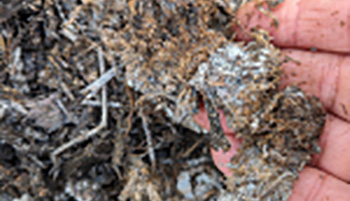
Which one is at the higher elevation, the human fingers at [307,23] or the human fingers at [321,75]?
the human fingers at [307,23]

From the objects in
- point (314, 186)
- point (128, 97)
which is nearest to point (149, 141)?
point (128, 97)

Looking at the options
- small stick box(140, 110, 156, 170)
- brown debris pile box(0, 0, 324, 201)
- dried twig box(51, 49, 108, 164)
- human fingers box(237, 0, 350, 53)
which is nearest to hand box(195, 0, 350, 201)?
human fingers box(237, 0, 350, 53)

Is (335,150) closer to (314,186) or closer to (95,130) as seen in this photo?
(314,186)

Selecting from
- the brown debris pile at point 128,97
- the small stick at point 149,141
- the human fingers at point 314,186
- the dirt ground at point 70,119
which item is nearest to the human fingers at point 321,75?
the brown debris pile at point 128,97

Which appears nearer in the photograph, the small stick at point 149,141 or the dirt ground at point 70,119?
the dirt ground at point 70,119

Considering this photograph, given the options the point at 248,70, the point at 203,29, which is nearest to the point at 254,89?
the point at 248,70

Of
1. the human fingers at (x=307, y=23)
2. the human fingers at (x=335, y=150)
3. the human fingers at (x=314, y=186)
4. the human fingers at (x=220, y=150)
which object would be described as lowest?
the human fingers at (x=314, y=186)

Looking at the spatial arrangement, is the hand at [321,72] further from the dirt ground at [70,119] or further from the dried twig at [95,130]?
the dried twig at [95,130]
